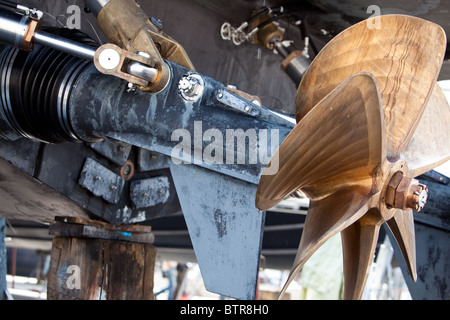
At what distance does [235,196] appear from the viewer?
82.2 inches

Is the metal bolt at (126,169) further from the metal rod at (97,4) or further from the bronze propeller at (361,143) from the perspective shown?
the bronze propeller at (361,143)

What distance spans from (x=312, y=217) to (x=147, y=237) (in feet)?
5.47

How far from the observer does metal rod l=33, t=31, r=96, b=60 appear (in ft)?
6.93

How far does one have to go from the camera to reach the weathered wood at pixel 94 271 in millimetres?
3021

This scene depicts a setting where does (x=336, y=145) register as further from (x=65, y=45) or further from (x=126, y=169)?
(x=126, y=169)

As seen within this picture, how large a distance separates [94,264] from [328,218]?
164cm

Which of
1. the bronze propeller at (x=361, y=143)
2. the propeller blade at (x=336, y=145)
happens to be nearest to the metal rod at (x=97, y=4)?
the bronze propeller at (x=361, y=143)

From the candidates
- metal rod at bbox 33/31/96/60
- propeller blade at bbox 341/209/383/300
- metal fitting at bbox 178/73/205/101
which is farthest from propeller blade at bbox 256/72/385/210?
metal rod at bbox 33/31/96/60

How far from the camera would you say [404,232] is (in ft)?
6.60

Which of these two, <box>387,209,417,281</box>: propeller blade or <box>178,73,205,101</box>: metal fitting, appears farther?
<box>178,73,205,101</box>: metal fitting

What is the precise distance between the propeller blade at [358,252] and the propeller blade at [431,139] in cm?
25

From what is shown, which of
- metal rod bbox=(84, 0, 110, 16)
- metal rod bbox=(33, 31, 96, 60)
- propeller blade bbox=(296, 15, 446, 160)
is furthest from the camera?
metal rod bbox=(84, 0, 110, 16)

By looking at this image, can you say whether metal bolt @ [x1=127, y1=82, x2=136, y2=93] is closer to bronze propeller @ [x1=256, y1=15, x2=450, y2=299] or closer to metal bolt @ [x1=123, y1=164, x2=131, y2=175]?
bronze propeller @ [x1=256, y1=15, x2=450, y2=299]

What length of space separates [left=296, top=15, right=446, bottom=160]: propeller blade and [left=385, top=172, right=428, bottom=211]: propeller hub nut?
0.39 feet
